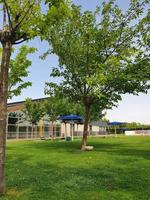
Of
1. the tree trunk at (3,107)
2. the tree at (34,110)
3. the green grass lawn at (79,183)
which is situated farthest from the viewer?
the tree at (34,110)

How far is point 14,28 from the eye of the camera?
8914mm

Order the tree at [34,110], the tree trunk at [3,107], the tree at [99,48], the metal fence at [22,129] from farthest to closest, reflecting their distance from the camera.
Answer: the tree at [34,110] < the metal fence at [22,129] < the tree at [99,48] < the tree trunk at [3,107]

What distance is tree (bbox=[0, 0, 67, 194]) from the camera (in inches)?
344

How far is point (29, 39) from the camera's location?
368 inches

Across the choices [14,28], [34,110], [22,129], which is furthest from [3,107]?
[22,129]

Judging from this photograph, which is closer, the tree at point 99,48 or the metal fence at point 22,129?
the tree at point 99,48

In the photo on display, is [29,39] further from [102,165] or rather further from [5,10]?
[102,165]

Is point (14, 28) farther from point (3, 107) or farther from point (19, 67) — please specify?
point (19, 67)

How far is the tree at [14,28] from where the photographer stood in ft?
28.6

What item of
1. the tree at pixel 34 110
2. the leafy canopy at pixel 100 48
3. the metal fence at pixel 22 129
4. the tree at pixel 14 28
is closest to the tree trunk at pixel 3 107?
the tree at pixel 14 28

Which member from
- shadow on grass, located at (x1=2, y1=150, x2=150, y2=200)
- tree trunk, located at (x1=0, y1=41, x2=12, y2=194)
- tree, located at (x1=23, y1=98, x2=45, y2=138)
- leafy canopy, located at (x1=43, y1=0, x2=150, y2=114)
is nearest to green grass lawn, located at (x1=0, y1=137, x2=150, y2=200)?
shadow on grass, located at (x1=2, y1=150, x2=150, y2=200)

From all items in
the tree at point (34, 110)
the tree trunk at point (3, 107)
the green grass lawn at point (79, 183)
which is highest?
the tree at point (34, 110)

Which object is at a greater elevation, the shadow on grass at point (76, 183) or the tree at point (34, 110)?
the tree at point (34, 110)

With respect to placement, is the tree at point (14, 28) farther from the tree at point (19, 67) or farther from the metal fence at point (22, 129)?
the metal fence at point (22, 129)
